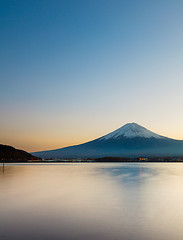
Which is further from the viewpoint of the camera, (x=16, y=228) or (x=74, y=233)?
(x=16, y=228)

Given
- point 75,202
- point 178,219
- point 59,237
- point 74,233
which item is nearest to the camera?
point 59,237

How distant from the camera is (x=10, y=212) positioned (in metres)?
10.4

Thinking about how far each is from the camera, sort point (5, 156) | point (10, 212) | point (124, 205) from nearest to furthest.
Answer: point (10, 212)
point (124, 205)
point (5, 156)

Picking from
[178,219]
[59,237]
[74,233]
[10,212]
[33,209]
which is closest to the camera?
[59,237]

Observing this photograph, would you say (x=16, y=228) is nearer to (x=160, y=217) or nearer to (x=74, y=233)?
(x=74, y=233)

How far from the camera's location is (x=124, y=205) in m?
12.1

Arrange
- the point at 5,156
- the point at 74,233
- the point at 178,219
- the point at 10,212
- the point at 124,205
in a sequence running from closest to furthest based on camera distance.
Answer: the point at 74,233
the point at 178,219
the point at 10,212
the point at 124,205
the point at 5,156

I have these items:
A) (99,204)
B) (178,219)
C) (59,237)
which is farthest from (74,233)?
(99,204)

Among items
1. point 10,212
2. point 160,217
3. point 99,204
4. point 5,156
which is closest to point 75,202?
point 99,204

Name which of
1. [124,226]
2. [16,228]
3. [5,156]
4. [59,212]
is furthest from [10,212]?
[5,156]

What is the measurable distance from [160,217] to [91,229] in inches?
116

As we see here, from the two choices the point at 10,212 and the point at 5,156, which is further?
the point at 5,156

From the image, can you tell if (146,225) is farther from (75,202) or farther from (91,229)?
(75,202)

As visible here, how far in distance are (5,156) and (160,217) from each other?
7247 inches
